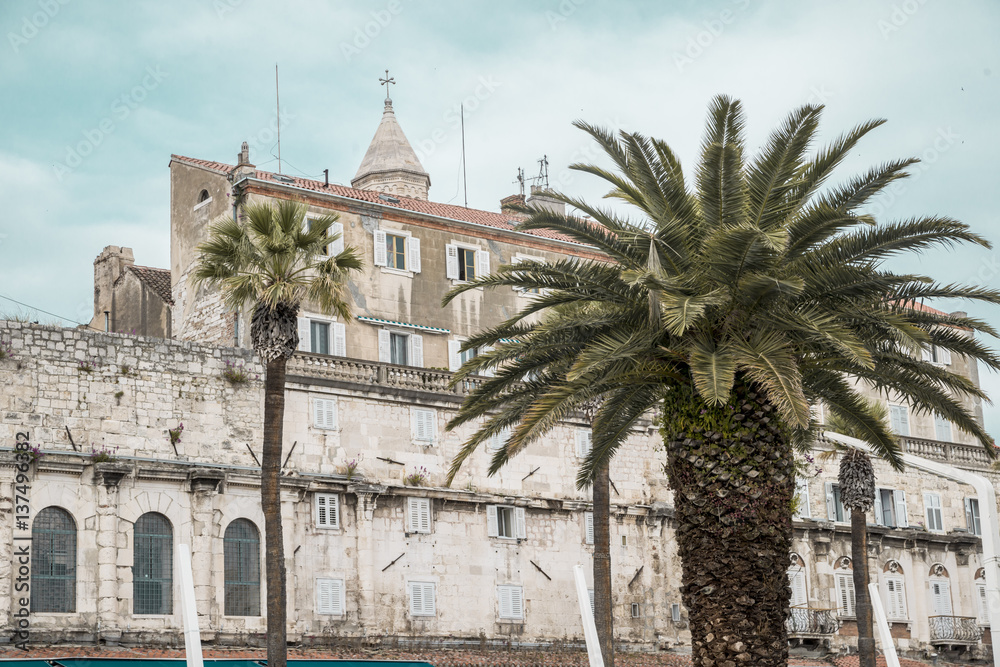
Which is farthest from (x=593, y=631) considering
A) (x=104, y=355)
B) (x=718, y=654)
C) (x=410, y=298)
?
(x=410, y=298)

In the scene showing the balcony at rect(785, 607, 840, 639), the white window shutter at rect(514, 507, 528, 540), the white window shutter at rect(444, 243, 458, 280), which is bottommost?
the balcony at rect(785, 607, 840, 639)

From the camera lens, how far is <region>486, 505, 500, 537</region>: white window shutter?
40.7 m

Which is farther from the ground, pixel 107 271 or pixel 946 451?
pixel 107 271

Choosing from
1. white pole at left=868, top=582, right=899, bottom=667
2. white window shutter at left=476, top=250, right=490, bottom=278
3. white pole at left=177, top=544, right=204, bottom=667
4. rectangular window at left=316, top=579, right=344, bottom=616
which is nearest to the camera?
white pole at left=177, top=544, right=204, bottom=667

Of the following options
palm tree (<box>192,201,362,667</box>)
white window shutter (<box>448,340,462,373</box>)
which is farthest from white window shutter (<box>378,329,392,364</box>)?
palm tree (<box>192,201,362,667</box>)

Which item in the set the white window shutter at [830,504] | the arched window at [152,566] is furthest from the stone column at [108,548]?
the white window shutter at [830,504]

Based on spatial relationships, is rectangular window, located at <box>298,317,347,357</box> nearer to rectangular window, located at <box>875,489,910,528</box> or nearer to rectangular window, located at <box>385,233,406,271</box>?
rectangular window, located at <box>385,233,406,271</box>

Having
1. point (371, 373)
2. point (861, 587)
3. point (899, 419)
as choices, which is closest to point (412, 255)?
point (371, 373)

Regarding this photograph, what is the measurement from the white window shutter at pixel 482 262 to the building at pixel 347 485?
3.5 inches

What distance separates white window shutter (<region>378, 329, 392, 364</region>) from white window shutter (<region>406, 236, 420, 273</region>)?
8.15ft

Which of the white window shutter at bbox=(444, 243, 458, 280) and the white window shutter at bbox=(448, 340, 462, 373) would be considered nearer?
the white window shutter at bbox=(448, 340, 462, 373)

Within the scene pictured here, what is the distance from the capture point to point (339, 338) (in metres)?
42.0

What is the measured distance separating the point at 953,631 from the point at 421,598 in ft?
Result: 78.6

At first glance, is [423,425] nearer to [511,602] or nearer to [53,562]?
[511,602]
